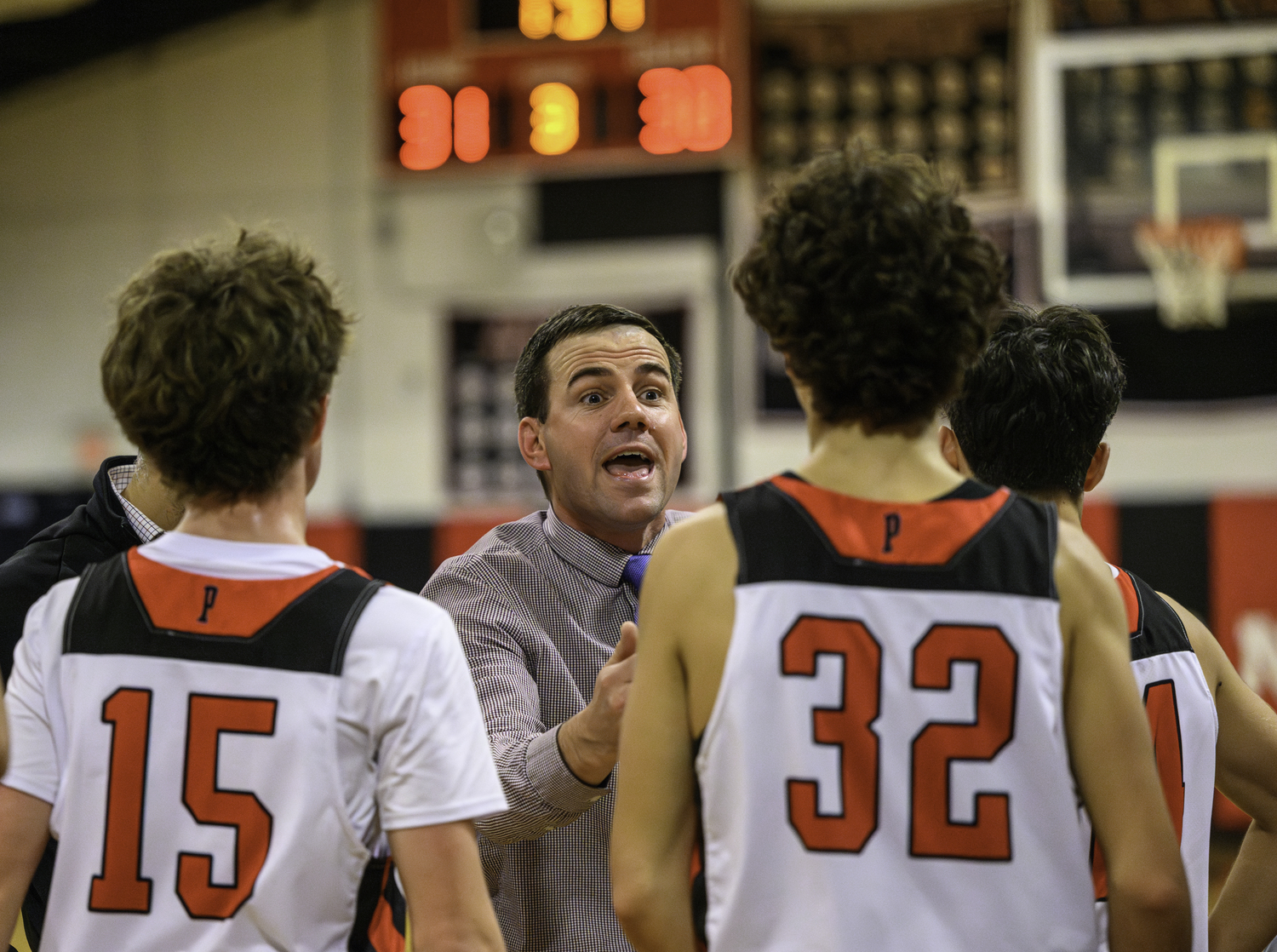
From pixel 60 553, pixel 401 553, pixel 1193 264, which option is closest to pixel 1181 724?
pixel 60 553

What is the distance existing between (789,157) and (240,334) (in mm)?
6221

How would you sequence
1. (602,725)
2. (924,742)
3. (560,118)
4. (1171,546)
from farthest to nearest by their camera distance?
1. (560,118)
2. (1171,546)
3. (602,725)
4. (924,742)

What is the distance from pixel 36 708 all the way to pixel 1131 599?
59.2 inches

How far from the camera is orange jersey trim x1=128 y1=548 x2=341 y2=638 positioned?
144 cm

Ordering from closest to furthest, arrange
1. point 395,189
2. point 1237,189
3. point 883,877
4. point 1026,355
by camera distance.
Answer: point 883,877 < point 1026,355 < point 1237,189 < point 395,189

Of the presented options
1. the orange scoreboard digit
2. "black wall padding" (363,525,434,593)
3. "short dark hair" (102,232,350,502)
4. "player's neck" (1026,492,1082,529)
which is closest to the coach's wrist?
"short dark hair" (102,232,350,502)

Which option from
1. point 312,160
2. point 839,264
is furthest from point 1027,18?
point 839,264

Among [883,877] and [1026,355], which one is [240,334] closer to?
[883,877]

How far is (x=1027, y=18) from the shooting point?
7.07 metres

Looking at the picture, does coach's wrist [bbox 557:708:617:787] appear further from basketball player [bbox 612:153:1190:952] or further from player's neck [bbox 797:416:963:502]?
player's neck [bbox 797:416:963:502]

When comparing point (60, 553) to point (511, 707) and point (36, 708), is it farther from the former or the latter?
point (511, 707)

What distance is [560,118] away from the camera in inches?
275

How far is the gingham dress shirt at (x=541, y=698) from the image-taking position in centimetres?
200

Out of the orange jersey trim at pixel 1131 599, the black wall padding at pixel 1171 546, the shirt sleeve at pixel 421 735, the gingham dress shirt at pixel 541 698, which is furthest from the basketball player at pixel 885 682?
the black wall padding at pixel 1171 546
